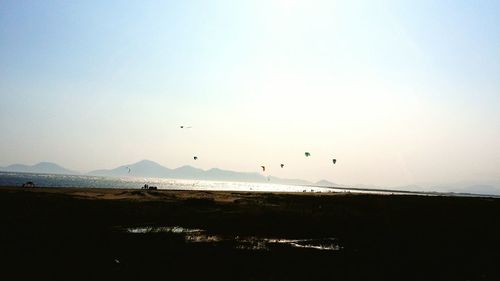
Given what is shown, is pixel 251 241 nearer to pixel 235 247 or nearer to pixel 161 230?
pixel 235 247

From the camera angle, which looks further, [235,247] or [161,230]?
[161,230]

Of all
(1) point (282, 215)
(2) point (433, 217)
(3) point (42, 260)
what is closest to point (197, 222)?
(1) point (282, 215)

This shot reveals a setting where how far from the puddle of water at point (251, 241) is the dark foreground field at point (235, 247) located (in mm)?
59

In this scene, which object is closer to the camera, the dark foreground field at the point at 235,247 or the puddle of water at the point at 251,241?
the dark foreground field at the point at 235,247

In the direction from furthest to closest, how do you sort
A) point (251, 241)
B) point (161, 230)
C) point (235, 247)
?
point (161, 230) → point (251, 241) → point (235, 247)

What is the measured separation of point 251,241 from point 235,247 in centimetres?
219

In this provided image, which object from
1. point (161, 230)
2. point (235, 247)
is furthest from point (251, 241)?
point (161, 230)

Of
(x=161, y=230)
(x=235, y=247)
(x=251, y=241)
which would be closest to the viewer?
(x=235, y=247)

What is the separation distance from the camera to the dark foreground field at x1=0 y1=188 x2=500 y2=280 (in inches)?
558

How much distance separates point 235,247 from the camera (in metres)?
19.3

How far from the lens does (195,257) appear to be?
16.6 m

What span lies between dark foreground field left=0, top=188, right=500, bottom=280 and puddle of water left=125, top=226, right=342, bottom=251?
0.06 m

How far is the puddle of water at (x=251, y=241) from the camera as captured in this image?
20.0 metres

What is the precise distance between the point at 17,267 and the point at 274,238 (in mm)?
14023
